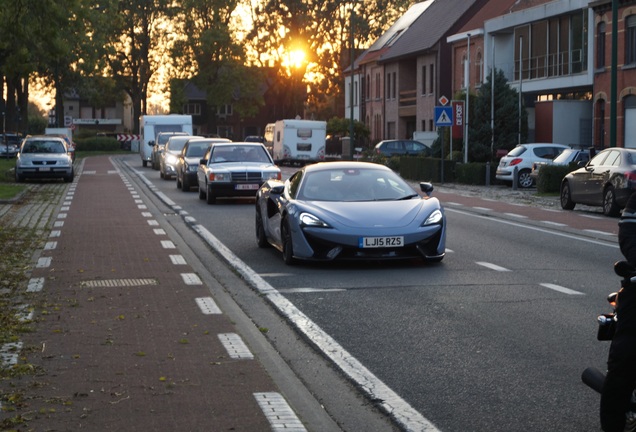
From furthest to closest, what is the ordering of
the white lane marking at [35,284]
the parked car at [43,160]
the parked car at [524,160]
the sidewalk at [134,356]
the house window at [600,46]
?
1. the house window at [600,46]
2. the parked car at [43,160]
3. the parked car at [524,160]
4. the white lane marking at [35,284]
5. the sidewalk at [134,356]

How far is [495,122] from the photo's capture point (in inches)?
1745

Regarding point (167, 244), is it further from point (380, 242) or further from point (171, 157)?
point (171, 157)

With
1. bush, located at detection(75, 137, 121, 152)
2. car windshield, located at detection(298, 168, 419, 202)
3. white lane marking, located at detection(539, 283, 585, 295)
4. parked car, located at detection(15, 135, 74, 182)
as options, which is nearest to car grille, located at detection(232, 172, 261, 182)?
car windshield, located at detection(298, 168, 419, 202)

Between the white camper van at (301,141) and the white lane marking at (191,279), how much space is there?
48606 mm

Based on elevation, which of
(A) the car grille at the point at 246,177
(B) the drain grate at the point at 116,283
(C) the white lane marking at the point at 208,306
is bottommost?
(C) the white lane marking at the point at 208,306

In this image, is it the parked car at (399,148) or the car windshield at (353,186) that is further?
the parked car at (399,148)

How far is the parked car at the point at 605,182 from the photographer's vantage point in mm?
22312

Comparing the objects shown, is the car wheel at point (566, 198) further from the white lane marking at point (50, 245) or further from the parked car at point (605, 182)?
the white lane marking at point (50, 245)

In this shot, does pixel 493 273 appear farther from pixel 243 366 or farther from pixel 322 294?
pixel 243 366

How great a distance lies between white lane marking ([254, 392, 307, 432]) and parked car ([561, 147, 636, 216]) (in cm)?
1579

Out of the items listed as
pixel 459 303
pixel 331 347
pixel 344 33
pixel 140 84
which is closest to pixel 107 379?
pixel 331 347

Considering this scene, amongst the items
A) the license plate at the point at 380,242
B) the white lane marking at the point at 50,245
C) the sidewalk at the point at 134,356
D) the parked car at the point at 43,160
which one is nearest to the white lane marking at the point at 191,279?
the sidewalk at the point at 134,356

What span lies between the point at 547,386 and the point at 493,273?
5795 mm

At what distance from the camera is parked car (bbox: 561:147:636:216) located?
73.2ft
